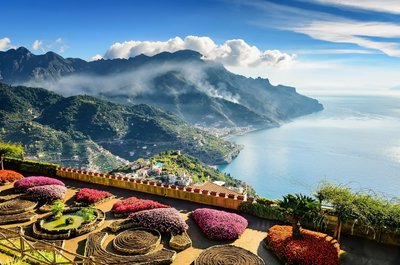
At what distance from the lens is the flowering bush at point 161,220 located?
1783 centimetres

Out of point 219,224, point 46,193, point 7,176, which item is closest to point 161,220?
point 219,224

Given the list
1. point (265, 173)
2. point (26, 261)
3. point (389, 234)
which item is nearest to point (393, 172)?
point (265, 173)

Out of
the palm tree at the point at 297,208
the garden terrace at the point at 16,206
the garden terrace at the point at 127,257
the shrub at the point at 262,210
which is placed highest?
the palm tree at the point at 297,208

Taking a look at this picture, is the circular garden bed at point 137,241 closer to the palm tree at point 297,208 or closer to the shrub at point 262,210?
the shrub at point 262,210

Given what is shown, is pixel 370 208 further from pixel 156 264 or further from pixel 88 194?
pixel 88 194

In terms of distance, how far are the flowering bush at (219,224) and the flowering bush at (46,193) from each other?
9.70 metres

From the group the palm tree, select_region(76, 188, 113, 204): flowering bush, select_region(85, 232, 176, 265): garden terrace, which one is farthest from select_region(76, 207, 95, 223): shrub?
the palm tree

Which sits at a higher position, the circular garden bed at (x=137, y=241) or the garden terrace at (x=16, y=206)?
the circular garden bed at (x=137, y=241)

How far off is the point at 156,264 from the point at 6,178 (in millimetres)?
18680

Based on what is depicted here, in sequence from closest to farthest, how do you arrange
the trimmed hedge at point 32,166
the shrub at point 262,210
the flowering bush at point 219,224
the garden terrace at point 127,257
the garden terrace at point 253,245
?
the garden terrace at point 127,257
the garden terrace at point 253,245
the flowering bush at point 219,224
the shrub at point 262,210
the trimmed hedge at point 32,166

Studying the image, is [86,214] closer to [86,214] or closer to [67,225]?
[86,214]

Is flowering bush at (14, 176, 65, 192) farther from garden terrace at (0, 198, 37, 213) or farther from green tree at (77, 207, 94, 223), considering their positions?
green tree at (77, 207, 94, 223)

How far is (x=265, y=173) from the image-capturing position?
7451 inches

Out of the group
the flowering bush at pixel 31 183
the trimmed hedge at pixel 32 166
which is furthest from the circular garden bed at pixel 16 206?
the trimmed hedge at pixel 32 166
